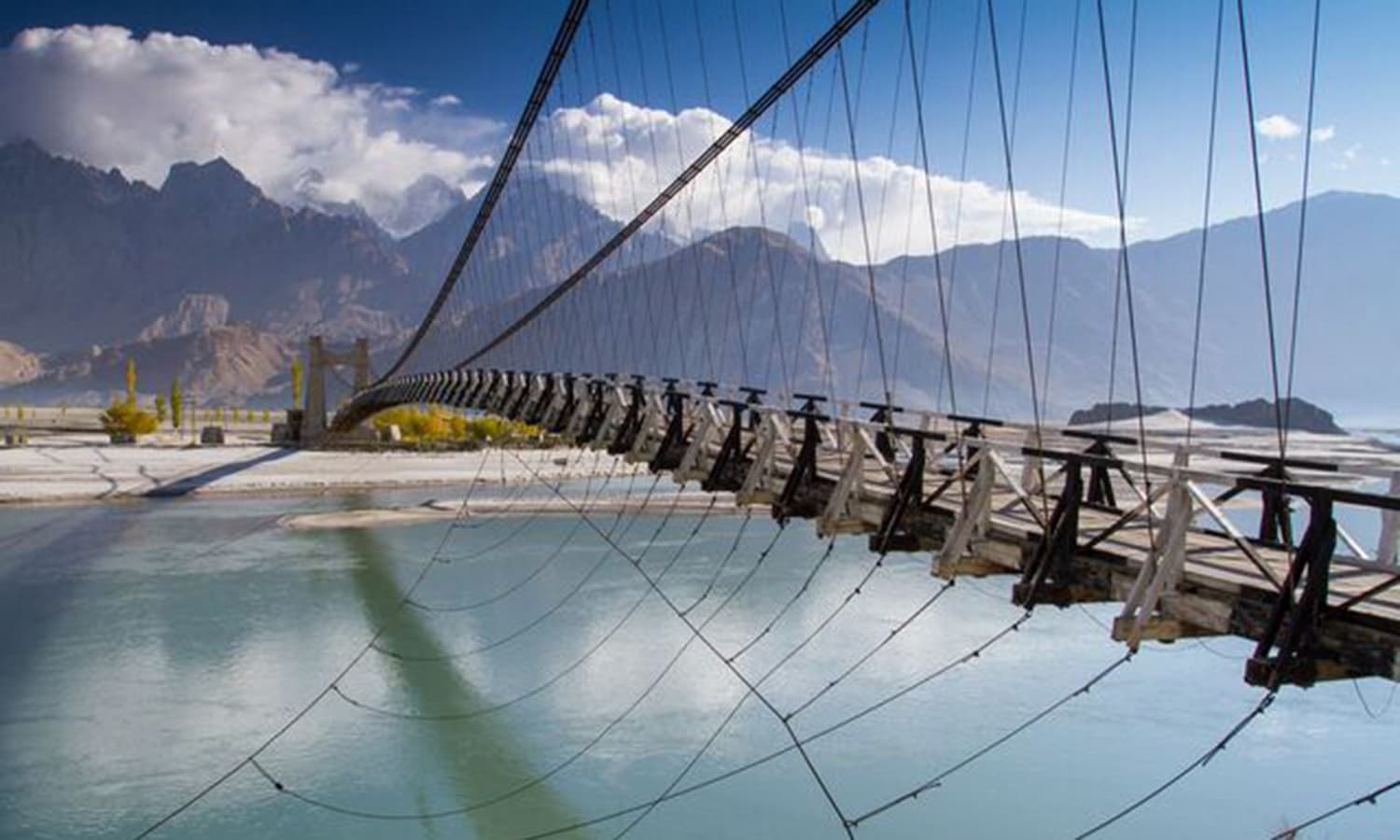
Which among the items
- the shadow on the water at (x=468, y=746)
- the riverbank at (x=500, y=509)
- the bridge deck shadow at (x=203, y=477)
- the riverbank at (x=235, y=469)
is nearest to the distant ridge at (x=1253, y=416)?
the riverbank at (x=235, y=469)

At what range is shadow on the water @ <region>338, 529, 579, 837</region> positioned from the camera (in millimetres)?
15312

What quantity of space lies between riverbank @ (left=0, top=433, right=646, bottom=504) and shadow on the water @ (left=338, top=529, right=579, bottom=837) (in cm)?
2046

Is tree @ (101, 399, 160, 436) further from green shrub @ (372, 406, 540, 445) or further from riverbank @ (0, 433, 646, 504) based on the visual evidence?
green shrub @ (372, 406, 540, 445)

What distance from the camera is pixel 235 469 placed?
5778 cm

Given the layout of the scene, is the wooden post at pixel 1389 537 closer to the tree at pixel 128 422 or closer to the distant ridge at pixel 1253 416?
the tree at pixel 128 422

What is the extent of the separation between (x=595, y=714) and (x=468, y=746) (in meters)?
2.27

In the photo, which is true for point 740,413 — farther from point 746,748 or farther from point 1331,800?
point 1331,800

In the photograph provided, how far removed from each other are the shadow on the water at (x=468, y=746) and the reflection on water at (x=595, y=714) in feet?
0.17

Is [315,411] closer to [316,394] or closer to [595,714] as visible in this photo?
[316,394]

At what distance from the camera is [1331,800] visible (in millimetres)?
16297

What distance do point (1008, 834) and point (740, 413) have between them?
6811 mm

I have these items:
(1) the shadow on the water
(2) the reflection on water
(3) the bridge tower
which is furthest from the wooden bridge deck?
(3) the bridge tower

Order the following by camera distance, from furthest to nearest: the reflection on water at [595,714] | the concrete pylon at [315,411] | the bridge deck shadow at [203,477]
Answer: the concrete pylon at [315,411] → the bridge deck shadow at [203,477] → the reflection on water at [595,714]

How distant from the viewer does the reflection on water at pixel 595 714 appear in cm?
1562
